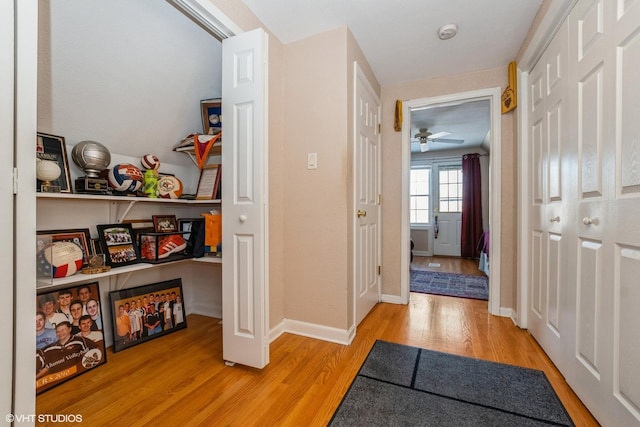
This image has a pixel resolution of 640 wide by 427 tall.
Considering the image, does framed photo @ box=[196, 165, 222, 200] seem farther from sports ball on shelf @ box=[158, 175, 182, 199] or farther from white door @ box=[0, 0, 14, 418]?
white door @ box=[0, 0, 14, 418]

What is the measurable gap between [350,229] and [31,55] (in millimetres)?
1766

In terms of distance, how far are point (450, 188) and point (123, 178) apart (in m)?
6.00

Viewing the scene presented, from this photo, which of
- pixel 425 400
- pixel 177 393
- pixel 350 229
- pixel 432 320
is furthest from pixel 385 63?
pixel 177 393

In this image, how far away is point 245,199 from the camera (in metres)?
1.64

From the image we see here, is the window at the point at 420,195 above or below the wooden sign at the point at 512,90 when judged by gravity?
below

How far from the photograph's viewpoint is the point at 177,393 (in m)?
1.44

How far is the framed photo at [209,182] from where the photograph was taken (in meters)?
2.11

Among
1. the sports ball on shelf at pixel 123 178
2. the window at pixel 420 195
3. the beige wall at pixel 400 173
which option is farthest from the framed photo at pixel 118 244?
the window at pixel 420 195

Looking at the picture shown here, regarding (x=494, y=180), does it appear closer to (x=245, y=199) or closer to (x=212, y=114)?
(x=245, y=199)

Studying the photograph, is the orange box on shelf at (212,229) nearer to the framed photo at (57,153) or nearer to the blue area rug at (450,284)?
the framed photo at (57,153)

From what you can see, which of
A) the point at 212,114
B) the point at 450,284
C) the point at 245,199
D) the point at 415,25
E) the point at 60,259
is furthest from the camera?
the point at 450,284

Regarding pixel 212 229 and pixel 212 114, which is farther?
pixel 212 114

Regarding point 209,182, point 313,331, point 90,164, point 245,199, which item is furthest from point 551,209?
point 90,164

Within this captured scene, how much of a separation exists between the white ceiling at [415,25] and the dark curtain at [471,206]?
3565 mm
